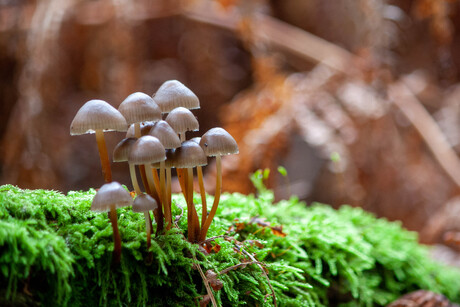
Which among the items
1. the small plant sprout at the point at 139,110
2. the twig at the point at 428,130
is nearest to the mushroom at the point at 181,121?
the small plant sprout at the point at 139,110

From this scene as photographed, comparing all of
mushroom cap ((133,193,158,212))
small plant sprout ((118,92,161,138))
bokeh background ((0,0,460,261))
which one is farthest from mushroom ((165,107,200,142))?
bokeh background ((0,0,460,261))

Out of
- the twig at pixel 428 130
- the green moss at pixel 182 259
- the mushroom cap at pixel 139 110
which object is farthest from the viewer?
the twig at pixel 428 130

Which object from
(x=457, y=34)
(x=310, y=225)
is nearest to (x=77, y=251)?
(x=310, y=225)

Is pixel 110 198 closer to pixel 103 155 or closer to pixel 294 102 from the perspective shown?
pixel 103 155

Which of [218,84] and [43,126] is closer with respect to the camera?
[43,126]

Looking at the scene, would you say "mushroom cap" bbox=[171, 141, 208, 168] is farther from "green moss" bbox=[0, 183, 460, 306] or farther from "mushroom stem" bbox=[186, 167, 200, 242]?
"green moss" bbox=[0, 183, 460, 306]

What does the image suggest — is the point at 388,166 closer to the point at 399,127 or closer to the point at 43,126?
the point at 399,127

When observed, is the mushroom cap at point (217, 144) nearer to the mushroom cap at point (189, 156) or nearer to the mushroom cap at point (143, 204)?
the mushroom cap at point (189, 156)
